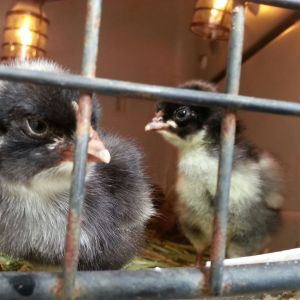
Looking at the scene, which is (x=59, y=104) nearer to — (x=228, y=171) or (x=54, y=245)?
(x=54, y=245)

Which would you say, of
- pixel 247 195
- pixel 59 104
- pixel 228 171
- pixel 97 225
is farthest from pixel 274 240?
pixel 228 171

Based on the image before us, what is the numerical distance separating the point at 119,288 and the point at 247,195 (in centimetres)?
89

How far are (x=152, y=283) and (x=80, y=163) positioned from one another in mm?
147

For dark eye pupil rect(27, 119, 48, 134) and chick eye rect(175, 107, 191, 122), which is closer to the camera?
dark eye pupil rect(27, 119, 48, 134)

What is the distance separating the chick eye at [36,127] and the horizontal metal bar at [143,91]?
13.6 inches

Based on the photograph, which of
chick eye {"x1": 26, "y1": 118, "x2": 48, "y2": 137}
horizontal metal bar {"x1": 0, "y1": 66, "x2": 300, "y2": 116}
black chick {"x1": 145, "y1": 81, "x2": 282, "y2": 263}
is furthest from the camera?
black chick {"x1": 145, "y1": 81, "x2": 282, "y2": 263}

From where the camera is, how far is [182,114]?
1.46m

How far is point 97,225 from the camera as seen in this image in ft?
3.02

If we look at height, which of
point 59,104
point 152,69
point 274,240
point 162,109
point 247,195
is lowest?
point 274,240

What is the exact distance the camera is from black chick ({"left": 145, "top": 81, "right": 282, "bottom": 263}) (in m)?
1.40

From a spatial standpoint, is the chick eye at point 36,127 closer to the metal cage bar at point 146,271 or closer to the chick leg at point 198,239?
A: the metal cage bar at point 146,271

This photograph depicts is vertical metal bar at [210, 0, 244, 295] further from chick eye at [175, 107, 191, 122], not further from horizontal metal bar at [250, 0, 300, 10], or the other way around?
chick eye at [175, 107, 191, 122]

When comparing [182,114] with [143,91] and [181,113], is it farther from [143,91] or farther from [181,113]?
[143,91]

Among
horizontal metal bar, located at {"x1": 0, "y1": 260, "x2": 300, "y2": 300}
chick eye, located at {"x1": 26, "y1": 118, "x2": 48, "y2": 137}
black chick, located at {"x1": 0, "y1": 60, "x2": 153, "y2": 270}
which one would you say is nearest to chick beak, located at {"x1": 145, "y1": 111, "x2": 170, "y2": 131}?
black chick, located at {"x1": 0, "y1": 60, "x2": 153, "y2": 270}
